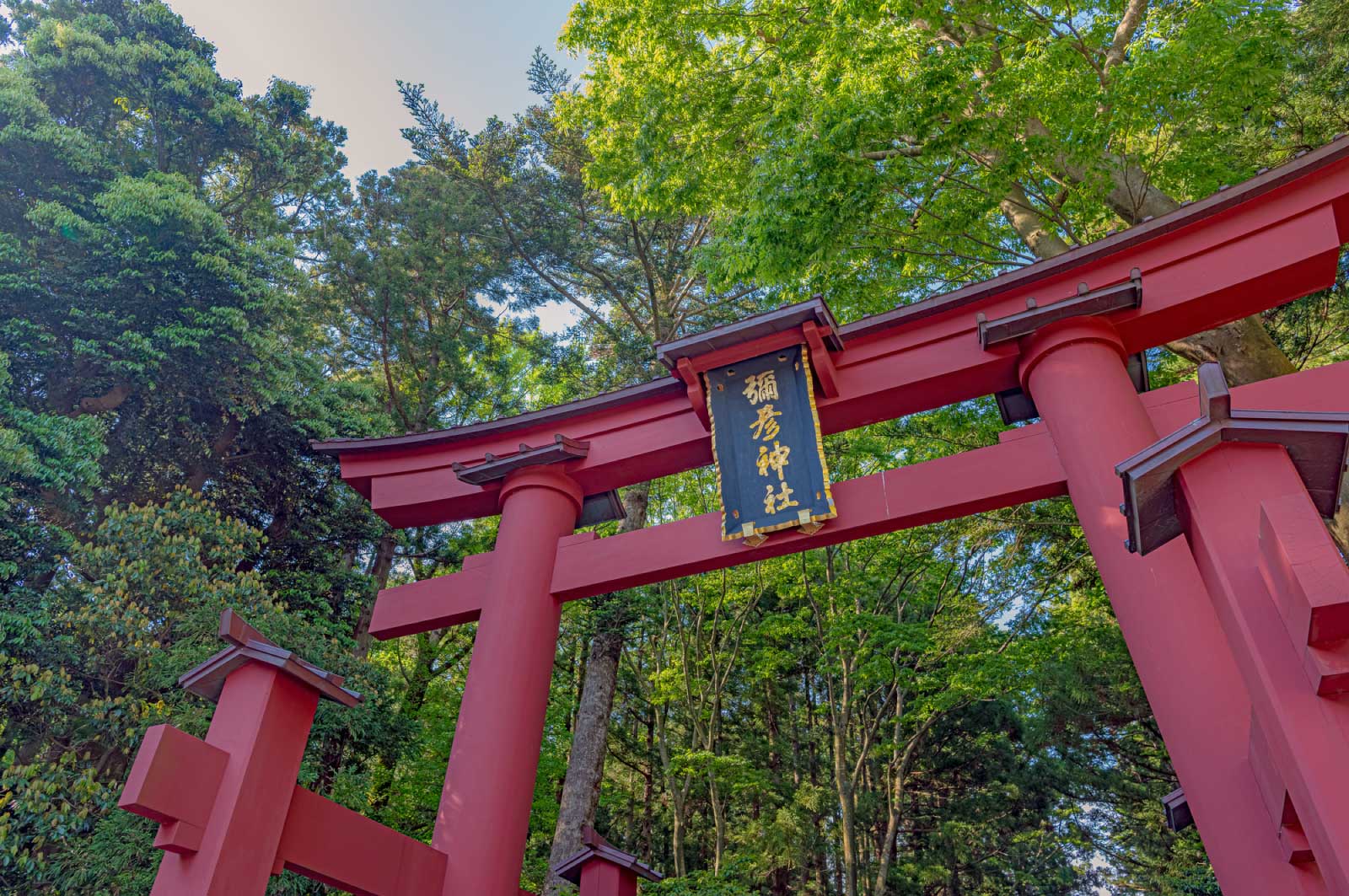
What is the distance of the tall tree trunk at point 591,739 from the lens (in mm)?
8156

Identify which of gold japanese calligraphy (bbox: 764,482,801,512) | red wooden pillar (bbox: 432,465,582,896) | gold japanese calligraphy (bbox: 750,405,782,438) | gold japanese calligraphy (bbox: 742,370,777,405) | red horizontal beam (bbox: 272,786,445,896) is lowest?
red horizontal beam (bbox: 272,786,445,896)

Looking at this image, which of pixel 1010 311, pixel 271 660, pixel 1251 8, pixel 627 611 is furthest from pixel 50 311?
pixel 1251 8

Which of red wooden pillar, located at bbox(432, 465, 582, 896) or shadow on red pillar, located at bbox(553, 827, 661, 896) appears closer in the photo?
red wooden pillar, located at bbox(432, 465, 582, 896)

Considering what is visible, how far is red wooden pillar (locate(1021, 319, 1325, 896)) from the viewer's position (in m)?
3.00

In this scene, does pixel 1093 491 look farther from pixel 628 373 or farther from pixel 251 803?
pixel 628 373

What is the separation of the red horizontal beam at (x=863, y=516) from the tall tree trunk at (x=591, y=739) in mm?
2825

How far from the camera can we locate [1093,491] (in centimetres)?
398

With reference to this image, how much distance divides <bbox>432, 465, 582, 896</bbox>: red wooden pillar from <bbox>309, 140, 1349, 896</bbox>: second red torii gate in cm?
1

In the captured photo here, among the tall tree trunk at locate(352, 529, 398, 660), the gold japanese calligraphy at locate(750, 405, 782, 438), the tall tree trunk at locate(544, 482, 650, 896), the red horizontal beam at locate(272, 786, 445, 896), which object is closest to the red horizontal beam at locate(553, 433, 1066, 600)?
the gold japanese calligraphy at locate(750, 405, 782, 438)

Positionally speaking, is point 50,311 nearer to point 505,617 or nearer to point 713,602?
point 505,617

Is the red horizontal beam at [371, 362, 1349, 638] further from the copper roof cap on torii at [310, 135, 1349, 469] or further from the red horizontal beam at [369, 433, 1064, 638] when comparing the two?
the copper roof cap on torii at [310, 135, 1349, 469]

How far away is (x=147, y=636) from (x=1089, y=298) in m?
7.88

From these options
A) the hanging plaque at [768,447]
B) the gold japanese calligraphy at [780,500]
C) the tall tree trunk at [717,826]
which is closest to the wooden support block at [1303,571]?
the hanging plaque at [768,447]

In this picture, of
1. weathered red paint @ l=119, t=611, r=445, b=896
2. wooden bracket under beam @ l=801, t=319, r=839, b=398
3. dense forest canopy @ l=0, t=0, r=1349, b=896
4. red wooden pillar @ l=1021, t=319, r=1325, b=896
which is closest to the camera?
weathered red paint @ l=119, t=611, r=445, b=896
